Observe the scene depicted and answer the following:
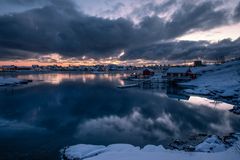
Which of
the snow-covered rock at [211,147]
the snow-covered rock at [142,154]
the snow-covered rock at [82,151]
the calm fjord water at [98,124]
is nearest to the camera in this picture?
the snow-covered rock at [142,154]

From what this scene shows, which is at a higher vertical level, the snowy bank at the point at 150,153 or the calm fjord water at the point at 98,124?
the snowy bank at the point at 150,153

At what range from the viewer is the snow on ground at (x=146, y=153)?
15.7 meters

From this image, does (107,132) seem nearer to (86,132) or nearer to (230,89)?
(86,132)

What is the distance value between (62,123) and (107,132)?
772 centimetres

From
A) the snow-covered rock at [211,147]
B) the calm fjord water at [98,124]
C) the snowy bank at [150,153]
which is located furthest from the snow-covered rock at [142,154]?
the calm fjord water at [98,124]

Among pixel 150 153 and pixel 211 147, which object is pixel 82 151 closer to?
pixel 150 153

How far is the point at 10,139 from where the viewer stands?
2314 centimetres

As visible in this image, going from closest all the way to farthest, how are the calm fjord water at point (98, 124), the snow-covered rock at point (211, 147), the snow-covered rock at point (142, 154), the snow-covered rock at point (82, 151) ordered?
the snow-covered rock at point (142, 154)
the snow-covered rock at point (82, 151)
the snow-covered rock at point (211, 147)
the calm fjord water at point (98, 124)

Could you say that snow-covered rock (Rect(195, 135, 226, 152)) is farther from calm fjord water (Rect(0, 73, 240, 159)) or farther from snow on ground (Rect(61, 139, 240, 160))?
calm fjord water (Rect(0, 73, 240, 159))

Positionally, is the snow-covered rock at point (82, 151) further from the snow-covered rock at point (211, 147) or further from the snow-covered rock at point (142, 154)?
the snow-covered rock at point (211, 147)

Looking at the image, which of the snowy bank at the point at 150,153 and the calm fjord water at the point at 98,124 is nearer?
the snowy bank at the point at 150,153

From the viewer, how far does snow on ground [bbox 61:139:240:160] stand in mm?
15711

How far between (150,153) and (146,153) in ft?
1.01

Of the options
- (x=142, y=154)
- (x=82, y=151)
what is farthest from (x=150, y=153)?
(x=82, y=151)
